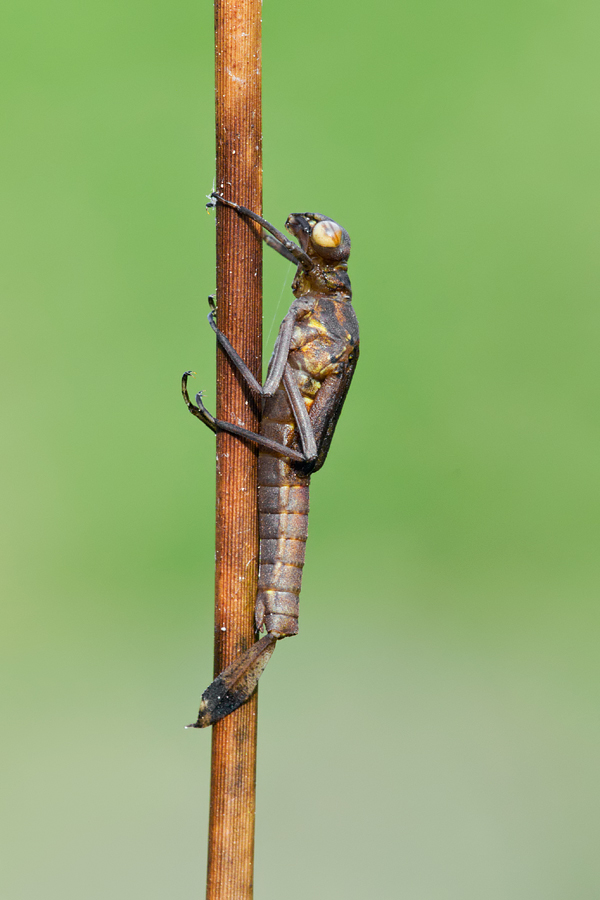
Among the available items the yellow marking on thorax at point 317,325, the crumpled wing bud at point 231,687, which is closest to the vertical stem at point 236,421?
the crumpled wing bud at point 231,687

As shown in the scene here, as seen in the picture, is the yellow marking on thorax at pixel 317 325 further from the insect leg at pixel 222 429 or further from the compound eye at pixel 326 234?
the insect leg at pixel 222 429

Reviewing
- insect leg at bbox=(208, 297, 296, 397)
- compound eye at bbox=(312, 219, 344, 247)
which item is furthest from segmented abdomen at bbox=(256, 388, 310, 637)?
compound eye at bbox=(312, 219, 344, 247)

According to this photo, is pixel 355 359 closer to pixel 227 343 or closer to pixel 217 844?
pixel 227 343

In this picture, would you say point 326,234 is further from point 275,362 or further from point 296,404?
point 296,404

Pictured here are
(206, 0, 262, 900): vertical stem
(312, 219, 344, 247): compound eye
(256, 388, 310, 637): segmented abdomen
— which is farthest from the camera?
(312, 219, 344, 247): compound eye

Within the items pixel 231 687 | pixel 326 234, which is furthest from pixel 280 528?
pixel 326 234

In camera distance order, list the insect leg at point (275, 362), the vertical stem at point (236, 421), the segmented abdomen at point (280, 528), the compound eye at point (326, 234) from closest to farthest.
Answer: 1. the vertical stem at point (236, 421)
2. the insect leg at point (275, 362)
3. the segmented abdomen at point (280, 528)
4. the compound eye at point (326, 234)

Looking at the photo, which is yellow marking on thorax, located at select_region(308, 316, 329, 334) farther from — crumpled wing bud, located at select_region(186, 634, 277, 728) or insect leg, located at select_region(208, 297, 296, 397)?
crumpled wing bud, located at select_region(186, 634, 277, 728)
